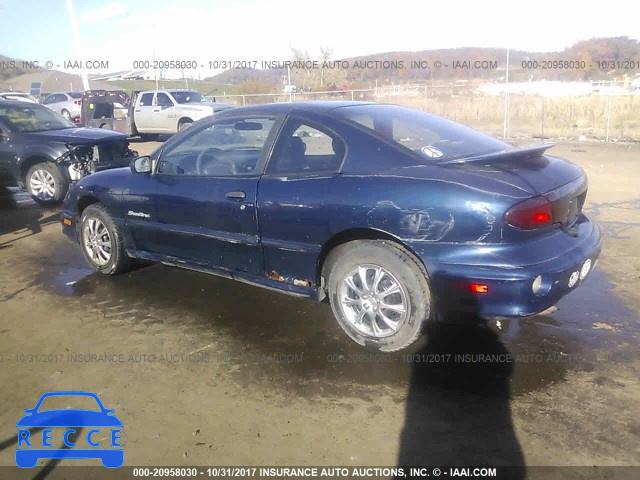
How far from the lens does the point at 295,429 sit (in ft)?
8.96

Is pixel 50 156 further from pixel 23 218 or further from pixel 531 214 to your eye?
pixel 531 214

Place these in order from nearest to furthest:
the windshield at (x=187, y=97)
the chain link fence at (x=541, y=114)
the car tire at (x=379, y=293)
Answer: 1. the car tire at (x=379, y=293)
2. the windshield at (x=187, y=97)
3. the chain link fence at (x=541, y=114)

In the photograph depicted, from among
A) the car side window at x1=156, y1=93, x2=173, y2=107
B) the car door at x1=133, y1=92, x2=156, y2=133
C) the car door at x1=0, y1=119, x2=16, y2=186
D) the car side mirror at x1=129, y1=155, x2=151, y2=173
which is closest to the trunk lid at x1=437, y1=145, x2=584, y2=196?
the car side mirror at x1=129, y1=155, x2=151, y2=173

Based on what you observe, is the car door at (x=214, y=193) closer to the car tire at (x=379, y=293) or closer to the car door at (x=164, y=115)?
the car tire at (x=379, y=293)

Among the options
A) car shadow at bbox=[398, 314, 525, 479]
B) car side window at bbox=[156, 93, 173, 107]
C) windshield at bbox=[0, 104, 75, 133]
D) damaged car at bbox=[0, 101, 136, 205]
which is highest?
car side window at bbox=[156, 93, 173, 107]

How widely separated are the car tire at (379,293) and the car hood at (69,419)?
1524mm

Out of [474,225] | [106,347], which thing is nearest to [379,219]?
[474,225]

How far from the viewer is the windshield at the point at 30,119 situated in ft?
A: 29.9

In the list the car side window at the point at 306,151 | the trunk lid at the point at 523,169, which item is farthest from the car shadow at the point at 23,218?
the trunk lid at the point at 523,169

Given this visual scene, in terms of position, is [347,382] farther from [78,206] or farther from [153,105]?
[153,105]

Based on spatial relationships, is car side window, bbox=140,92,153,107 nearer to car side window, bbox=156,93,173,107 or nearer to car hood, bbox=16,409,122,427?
car side window, bbox=156,93,173,107

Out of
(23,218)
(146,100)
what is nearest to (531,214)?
(23,218)

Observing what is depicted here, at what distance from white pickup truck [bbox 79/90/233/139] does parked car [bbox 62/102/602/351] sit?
1313 centimetres

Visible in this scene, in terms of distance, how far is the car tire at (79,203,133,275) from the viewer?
493 cm
